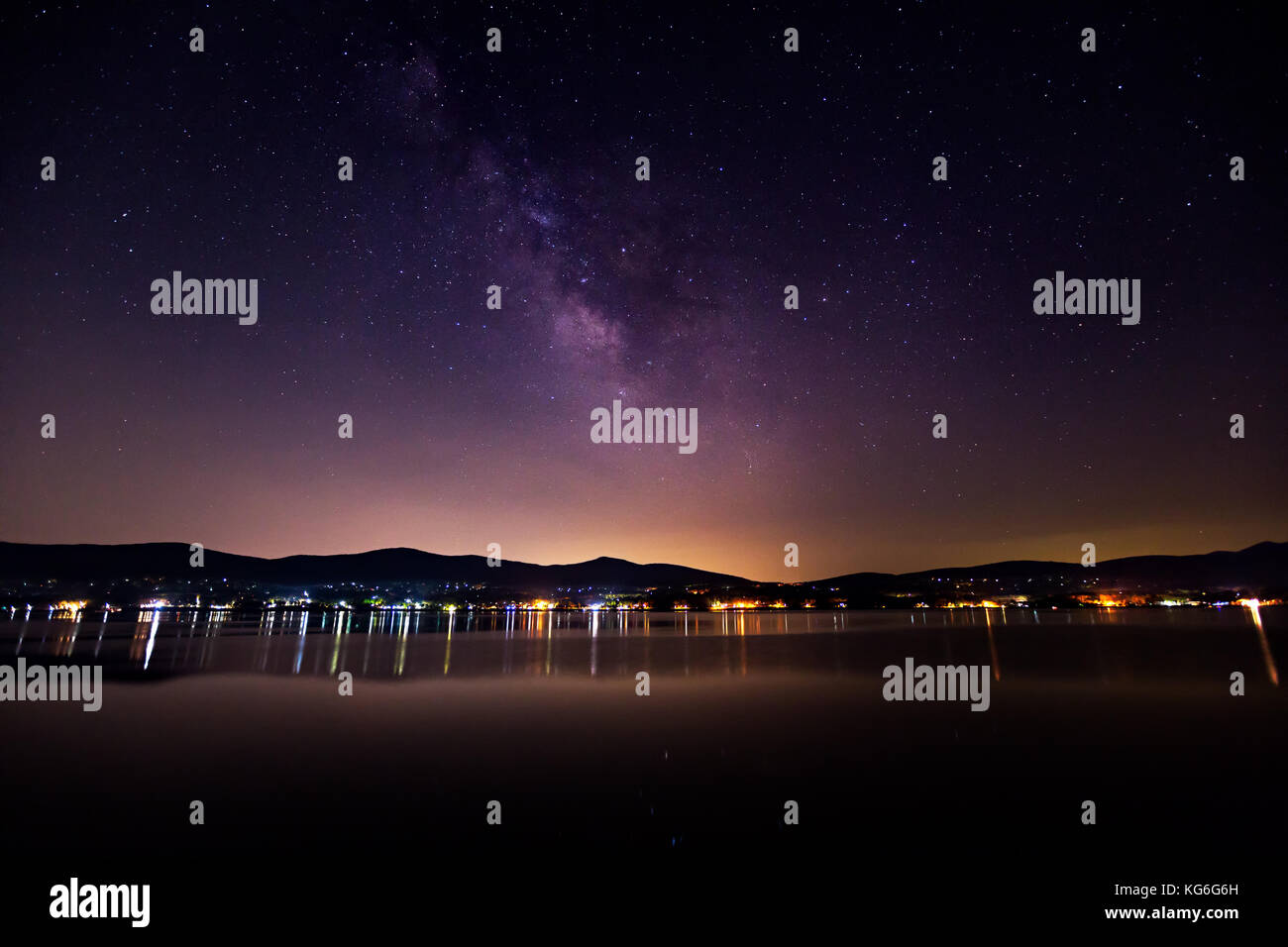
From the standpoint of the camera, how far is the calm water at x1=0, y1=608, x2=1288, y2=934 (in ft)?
31.6

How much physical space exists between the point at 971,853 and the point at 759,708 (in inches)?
567

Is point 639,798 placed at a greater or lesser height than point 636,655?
greater

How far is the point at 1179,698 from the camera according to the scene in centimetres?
2672

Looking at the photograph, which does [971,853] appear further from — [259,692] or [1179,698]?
[259,692]

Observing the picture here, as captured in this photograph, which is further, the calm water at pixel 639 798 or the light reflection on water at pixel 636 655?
the light reflection on water at pixel 636 655

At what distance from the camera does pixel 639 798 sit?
14.0m

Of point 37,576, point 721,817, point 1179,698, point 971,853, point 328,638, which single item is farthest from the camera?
point 37,576

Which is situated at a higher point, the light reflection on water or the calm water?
the calm water

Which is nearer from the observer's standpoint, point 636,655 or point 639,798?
point 639,798

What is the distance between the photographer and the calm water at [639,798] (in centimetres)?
962

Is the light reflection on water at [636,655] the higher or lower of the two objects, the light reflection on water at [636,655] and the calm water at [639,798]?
the lower

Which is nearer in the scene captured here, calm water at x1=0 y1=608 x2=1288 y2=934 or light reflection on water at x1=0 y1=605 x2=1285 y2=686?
calm water at x1=0 y1=608 x2=1288 y2=934
